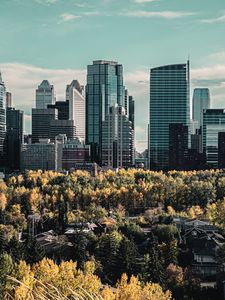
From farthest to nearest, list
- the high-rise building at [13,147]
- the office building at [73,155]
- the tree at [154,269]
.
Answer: the high-rise building at [13,147]
the office building at [73,155]
the tree at [154,269]

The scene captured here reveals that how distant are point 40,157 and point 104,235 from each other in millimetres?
109117

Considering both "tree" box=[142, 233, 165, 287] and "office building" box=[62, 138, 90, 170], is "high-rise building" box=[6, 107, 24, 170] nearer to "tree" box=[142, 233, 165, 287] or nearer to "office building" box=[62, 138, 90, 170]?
"office building" box=[62, 138, 90, 170]

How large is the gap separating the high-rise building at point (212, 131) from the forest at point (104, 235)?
147 ft

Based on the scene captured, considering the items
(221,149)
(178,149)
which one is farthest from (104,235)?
(178,149)

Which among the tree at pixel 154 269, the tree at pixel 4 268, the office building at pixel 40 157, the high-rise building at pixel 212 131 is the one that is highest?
the high-rise building at pixel 212 131

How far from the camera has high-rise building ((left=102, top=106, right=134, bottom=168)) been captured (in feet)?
613

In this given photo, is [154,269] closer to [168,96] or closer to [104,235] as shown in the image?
[104,235]

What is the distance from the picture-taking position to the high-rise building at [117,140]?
186750 millimetres

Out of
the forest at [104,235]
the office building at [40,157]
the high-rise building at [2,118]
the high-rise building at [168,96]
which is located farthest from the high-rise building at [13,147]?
the forest at [104,235]

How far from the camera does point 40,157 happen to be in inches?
6777

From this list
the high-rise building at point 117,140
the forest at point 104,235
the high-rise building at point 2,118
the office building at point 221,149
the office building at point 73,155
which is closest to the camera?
the forest at point 104,235

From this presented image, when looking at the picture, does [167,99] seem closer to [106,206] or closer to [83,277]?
[106,206]

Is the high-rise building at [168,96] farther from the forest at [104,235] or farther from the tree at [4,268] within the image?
the tree at [4,268]

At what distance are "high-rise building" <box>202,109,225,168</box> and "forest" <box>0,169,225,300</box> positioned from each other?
4496 cm
